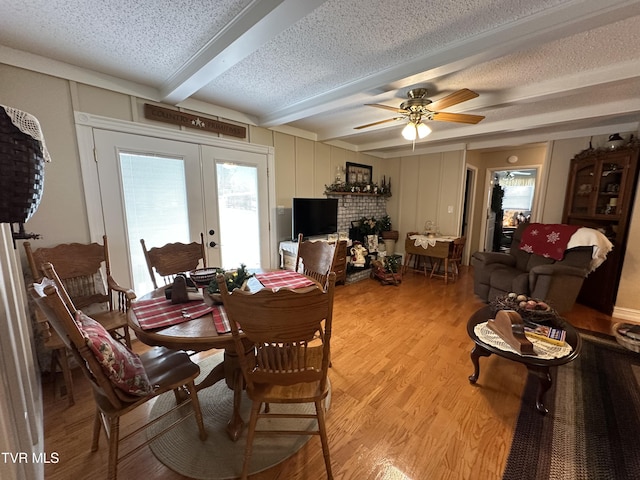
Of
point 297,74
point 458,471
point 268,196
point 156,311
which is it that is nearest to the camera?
point 458,471

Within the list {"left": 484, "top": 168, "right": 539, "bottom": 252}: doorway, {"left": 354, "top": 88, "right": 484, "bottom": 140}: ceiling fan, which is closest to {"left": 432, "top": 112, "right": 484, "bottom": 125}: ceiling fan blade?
{"left": 354, "top": 88, "right": 484, "bottom": 140}: ceiling fan

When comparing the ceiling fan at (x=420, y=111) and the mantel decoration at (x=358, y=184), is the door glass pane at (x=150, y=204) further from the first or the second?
the mantel decoration at (x=358, y=184)

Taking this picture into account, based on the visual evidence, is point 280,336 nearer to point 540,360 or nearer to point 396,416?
point 396,416

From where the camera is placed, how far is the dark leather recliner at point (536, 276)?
→ 2775mm

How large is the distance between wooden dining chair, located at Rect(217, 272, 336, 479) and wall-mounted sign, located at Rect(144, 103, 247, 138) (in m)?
2.28

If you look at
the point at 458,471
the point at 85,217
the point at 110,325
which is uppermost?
the point at 85,217

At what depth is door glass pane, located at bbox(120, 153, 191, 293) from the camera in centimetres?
241

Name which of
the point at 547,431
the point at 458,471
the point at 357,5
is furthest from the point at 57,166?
the point at 547,431

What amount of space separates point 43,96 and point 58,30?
1.99 feet

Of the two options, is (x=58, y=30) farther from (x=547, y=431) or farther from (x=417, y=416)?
(x=547, y=431)

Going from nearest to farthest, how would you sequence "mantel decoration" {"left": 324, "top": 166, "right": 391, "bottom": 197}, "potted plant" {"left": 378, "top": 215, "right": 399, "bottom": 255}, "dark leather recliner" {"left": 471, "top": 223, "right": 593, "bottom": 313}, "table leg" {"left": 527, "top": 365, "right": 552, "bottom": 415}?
"table leg" {"left": 527, "top": 365, "right": 552, "bottom": 415} → "dark leather recliner" {"left": 471, "top": 223, "right": 593, "bottom": 313} → "mantel decoration" {"left": 324, "top": 166, "right": 391, "bottom": 197} → "potted plant" {"left": 378, "top": 215, "right": 399, "bottom": 255}

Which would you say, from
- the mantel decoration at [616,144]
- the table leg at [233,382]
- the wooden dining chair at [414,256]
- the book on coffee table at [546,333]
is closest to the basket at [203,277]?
the table leg at [233,382]

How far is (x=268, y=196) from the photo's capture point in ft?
11.5

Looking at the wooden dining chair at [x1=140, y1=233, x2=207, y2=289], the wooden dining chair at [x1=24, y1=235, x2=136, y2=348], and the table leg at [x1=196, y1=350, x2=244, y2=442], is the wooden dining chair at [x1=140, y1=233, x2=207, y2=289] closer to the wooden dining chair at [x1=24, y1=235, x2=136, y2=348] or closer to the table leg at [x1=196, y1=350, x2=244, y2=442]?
the wooden dining chair at [x1=24, y1=235, x2=136, y2=348]
